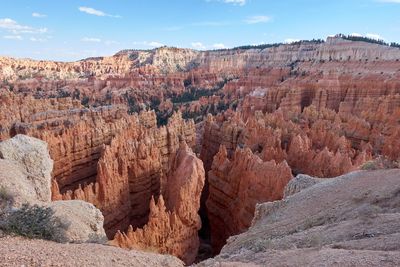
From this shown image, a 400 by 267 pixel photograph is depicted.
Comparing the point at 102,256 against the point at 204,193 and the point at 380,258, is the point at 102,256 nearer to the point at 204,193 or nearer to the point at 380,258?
the point at 380,258

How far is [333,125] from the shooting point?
2547cm

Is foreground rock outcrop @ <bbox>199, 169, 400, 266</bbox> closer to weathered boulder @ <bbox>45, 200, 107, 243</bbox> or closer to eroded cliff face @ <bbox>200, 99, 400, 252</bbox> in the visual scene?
weathered boulder @ <bbox>45, 200, 107, 243</bbox>

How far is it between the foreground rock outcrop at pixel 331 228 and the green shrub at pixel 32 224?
261 cm

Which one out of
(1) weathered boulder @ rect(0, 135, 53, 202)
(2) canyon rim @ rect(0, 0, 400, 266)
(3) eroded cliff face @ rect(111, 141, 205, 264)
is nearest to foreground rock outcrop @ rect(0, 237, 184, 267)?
(2) canyon rim @ rect(0, 0, 400, 266)

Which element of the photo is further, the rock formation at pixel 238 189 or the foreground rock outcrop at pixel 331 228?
the rock formation at pixel 238 189

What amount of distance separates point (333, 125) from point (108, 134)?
51.2 ft

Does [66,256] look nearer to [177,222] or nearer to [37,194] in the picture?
[37,194]

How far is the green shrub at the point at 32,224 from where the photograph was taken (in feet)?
18.1

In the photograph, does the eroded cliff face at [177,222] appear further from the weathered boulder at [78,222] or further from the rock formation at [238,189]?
the weathered boulder at [78,222]

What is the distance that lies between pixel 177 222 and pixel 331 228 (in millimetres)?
7349

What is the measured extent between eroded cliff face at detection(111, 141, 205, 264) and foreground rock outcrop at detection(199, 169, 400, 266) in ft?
13.5

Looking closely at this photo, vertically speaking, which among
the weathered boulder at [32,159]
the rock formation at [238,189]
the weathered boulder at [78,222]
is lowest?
the rock formation at [238,189]

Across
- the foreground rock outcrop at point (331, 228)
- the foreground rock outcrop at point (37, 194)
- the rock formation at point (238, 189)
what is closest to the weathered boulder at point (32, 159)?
the foreground rock outcrop at point (37, 194)

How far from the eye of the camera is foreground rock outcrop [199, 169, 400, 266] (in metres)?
4.41
